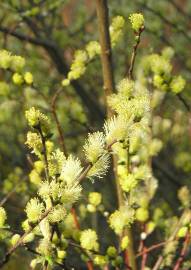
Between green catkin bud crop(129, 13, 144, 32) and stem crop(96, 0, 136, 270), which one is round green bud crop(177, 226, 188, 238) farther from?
green catkin bud crop(129, 13, 144, 32)

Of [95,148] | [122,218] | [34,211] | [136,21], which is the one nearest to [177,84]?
[136,21]

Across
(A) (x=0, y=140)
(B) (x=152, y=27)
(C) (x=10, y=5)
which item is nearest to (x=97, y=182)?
(A) (x=0, y=140)

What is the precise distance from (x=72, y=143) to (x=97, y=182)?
17.3 inches

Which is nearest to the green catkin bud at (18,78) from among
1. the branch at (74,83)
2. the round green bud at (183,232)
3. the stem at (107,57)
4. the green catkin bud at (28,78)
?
the green catkin bud at (28,78)

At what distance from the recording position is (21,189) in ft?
8.38

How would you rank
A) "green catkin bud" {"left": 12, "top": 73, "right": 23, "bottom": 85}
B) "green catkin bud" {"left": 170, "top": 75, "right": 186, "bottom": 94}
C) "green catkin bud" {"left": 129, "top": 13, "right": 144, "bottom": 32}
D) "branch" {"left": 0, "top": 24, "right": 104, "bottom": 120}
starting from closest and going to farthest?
"green catkin bud" {"left": 129, "top": 13, "right": 144, "bottom": 32} < "green catkin bud" {"left": 170, "top": 75, "right": 186, "bottom": 94} < "green catkin bud" {"left": 12, "top": 73, "right": 23, "bottom": 85} < "branch" {"left": 0, "top": 24, "right": 104, "bottom": 120}

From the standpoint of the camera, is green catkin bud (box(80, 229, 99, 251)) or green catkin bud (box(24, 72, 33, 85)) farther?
green catkin bud (box(24, 72, 33, 85))

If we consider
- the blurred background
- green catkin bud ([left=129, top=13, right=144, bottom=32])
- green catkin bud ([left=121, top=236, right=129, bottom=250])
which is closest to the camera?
green catkin bud ([left=129, top=13, right=144, bottom=32])

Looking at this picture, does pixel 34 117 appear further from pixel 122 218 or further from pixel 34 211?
pixel 122 218

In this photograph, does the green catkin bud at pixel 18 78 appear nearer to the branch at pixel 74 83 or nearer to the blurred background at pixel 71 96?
the blurred background at pixel 71 96

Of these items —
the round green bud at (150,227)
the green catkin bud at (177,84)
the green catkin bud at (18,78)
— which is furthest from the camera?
the round green bud at (150,227)

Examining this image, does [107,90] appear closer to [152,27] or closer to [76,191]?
[76,191]

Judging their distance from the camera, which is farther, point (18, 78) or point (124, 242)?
point (18, 78)

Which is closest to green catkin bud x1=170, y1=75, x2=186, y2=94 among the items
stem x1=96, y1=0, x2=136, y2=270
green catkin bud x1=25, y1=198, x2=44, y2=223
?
stem x1=96, y1=0, x2=136, y2=270
